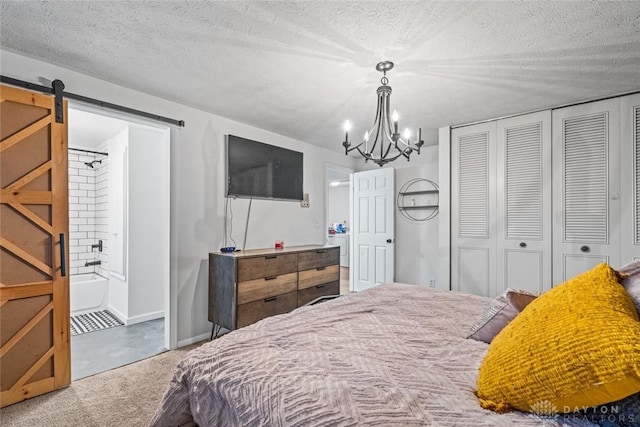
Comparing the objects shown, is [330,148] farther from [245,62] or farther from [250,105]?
[245,62]

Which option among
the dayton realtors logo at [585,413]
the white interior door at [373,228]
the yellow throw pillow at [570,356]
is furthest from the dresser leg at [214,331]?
the dayton realtors logo at [585,413]

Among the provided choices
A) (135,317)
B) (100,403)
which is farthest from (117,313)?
(100,403)

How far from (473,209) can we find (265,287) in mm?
2530

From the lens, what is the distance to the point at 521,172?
10.6ft

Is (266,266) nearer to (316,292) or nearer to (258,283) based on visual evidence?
(258,283)

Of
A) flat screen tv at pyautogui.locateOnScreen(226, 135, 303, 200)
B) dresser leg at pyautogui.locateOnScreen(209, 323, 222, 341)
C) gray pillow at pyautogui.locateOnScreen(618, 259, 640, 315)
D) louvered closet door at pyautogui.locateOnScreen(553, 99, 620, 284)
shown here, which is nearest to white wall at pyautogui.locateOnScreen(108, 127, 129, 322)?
dresser leg at pyautogui.locateOnScreen(209, 323, 222, 341)

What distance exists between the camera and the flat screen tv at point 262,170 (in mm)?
3391

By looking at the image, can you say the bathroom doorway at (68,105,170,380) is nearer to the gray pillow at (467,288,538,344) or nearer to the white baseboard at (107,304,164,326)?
the white baseboard at (107,304,164,326)

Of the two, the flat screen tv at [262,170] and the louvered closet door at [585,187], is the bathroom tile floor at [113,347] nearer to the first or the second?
the flat screen tv at [262,170]

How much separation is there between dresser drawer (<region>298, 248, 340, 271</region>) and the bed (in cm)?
177

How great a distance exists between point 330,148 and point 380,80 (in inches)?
91.0

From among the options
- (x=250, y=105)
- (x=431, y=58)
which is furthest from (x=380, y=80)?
(x=250, y=105)

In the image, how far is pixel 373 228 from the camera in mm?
4945

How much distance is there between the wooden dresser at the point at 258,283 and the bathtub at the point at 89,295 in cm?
215
